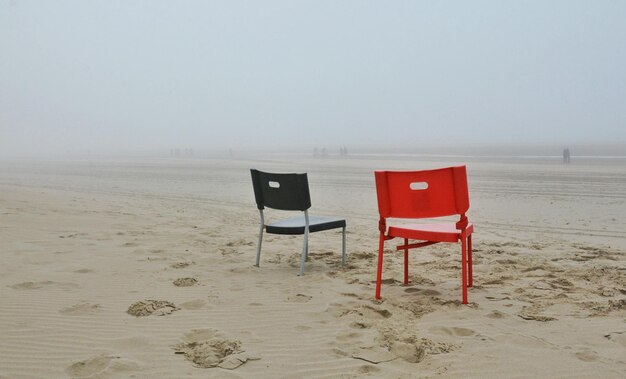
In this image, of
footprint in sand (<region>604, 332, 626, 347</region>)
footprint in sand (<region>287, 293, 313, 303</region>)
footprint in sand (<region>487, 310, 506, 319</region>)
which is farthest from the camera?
footprint in sand (<region>287, 293, 313, 303</region>)

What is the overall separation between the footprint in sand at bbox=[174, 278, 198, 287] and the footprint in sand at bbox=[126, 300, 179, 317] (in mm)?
528

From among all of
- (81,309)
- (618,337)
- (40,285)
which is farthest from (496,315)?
(40,285)

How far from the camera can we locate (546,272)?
4.98 m

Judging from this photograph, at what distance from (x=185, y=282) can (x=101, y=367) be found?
70.4 inches

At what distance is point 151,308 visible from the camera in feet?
12.7

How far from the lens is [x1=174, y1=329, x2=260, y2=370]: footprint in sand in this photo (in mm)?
2946

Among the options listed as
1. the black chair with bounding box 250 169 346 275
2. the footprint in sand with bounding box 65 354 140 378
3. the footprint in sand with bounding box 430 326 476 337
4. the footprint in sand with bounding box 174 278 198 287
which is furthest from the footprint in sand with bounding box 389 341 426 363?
the footprint in sand with bounding box 174 278 198 287

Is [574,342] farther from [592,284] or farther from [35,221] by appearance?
[35,221]

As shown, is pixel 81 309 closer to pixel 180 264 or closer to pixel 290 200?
pixel 180 264

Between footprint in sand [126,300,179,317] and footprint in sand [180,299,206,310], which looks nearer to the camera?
footprint in sand [126,300,179,317]

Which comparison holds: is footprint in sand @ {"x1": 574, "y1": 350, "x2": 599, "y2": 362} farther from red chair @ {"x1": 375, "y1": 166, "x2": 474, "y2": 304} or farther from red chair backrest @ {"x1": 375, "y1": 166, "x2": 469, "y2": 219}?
red chair backrest @ {"x1": 375, "y1": 166, "x2": 469, "y2": 219}

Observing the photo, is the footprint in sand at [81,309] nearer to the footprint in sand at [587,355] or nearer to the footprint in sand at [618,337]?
the footprint in sand at [587,355]

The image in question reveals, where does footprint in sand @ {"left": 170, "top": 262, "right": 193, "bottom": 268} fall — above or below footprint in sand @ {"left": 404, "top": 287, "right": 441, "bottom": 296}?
above

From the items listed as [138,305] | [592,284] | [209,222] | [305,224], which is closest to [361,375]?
[138,305]
